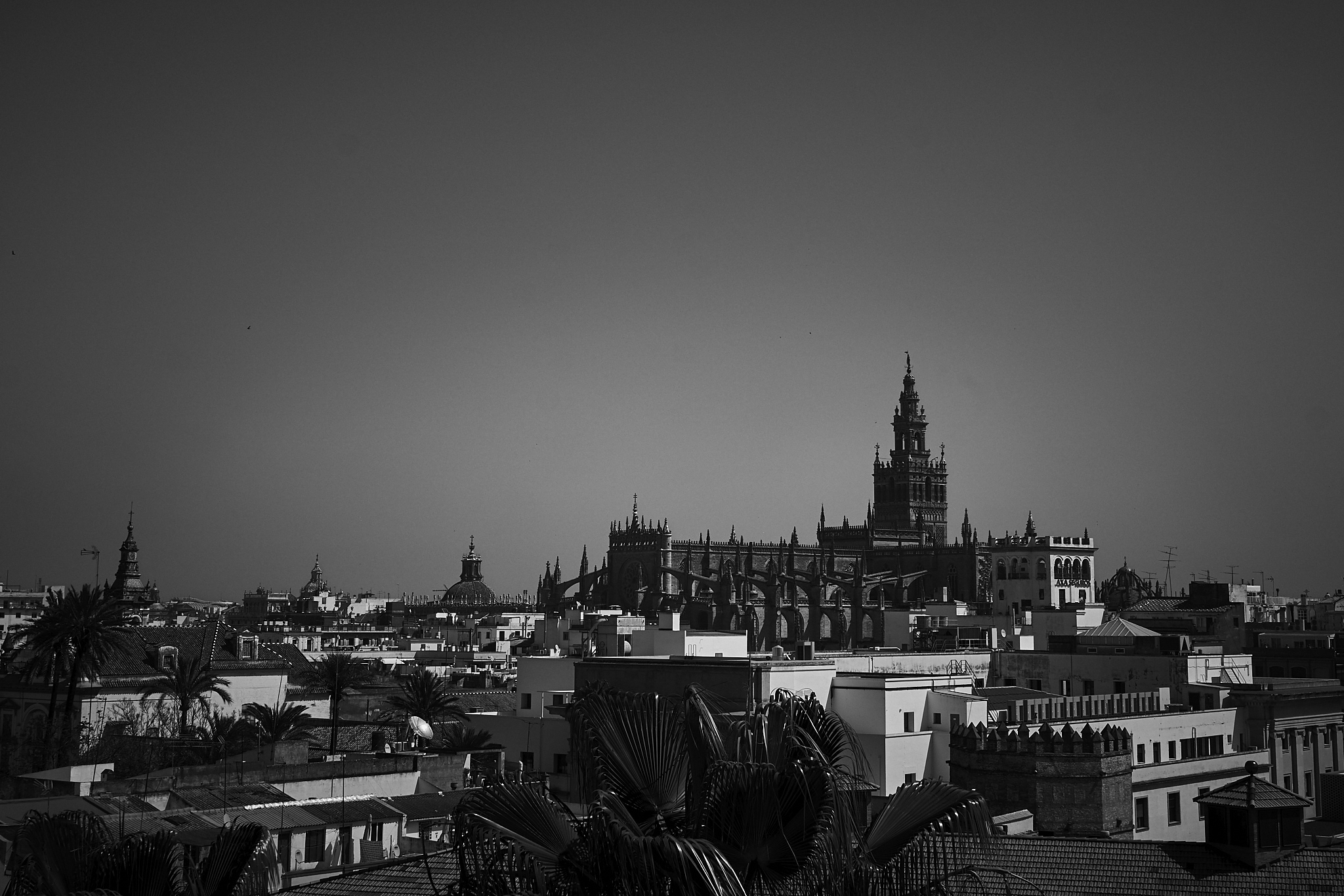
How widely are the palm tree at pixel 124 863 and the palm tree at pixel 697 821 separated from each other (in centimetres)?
167

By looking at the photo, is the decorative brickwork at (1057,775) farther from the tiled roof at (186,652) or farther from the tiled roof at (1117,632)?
the tiled roof at (186,652)

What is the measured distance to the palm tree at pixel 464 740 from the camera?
3169 cm

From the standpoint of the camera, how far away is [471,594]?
7215 inches

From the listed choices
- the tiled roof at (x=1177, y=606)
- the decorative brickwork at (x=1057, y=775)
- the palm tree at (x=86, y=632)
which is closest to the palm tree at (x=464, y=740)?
the palm tree at (x=86, y=632)

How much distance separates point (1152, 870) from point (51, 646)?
99.6ft

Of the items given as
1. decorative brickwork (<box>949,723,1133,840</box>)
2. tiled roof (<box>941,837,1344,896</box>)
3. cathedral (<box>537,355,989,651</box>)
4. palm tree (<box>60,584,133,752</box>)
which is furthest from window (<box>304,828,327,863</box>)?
cathedral (<box>537,355,989,651</box>)

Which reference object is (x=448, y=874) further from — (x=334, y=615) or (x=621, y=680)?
(x=334, y=615)

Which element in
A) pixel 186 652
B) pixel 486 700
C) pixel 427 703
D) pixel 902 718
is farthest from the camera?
pixel 186 652

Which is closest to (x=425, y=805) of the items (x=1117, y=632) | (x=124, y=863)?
(x=124, y=863)

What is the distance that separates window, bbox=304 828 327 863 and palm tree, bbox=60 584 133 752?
18.9 m

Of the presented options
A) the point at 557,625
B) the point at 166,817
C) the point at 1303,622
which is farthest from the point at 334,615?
the point at 166,817

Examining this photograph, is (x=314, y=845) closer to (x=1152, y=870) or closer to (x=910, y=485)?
(x=1152, y=870)

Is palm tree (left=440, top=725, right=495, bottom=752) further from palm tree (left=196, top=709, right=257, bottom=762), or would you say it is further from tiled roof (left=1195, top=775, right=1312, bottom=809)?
tiled roof (left=1195, top=775, right=1312, bottom=809)

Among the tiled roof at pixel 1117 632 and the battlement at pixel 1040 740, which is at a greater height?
the tiled roof at pixel 1117 632
